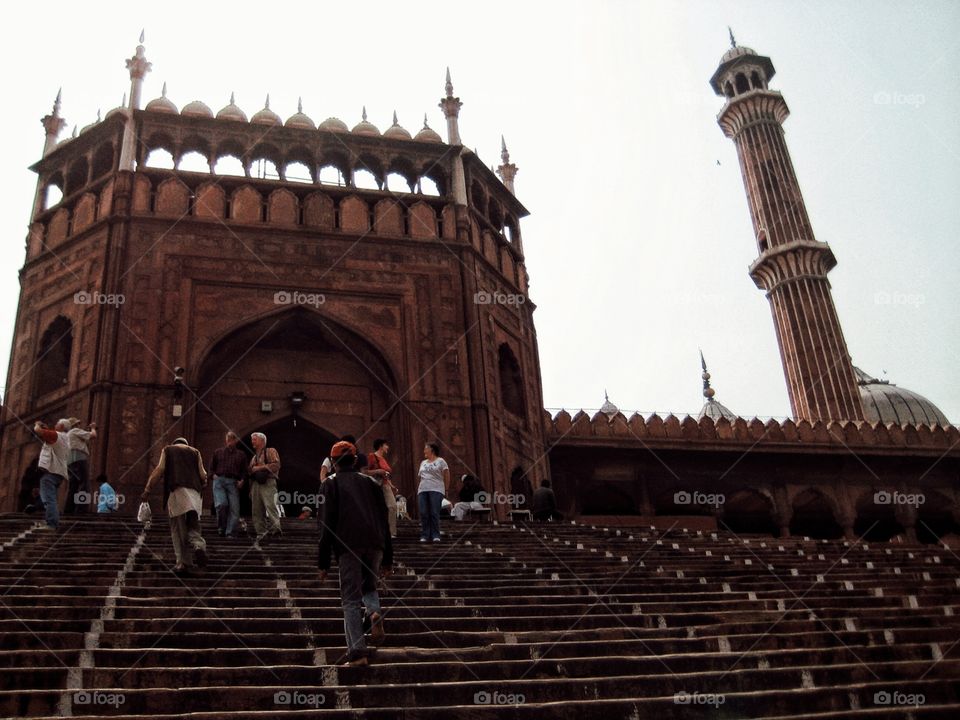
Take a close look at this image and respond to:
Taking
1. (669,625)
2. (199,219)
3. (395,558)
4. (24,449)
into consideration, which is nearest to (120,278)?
(199,219)

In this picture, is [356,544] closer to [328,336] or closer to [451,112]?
[328,336]

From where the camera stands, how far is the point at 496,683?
472 centimetres

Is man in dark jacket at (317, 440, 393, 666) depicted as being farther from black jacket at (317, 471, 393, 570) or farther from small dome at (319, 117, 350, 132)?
small dome at (319, 117, 350, 132)

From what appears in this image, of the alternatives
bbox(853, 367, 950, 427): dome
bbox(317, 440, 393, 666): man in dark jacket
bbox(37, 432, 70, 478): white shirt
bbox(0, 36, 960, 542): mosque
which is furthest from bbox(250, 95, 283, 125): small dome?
bbox(853, 367, 950, 427): dome

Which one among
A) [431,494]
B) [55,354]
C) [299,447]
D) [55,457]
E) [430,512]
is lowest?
[430,512]

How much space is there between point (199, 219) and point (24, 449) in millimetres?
4532

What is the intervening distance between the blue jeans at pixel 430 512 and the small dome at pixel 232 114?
9721mm

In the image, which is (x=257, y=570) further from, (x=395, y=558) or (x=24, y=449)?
(x=24, y=449)

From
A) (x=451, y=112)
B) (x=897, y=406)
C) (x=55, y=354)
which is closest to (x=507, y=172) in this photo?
(x=451, y=112)

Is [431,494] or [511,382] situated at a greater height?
[511,382]

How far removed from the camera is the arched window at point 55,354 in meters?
15.5

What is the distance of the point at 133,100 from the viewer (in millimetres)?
16750

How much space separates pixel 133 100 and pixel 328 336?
562 centimetres

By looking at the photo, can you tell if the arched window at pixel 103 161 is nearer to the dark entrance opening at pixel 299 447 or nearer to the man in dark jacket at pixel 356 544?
the dark entrance opening at pixel 299 447
